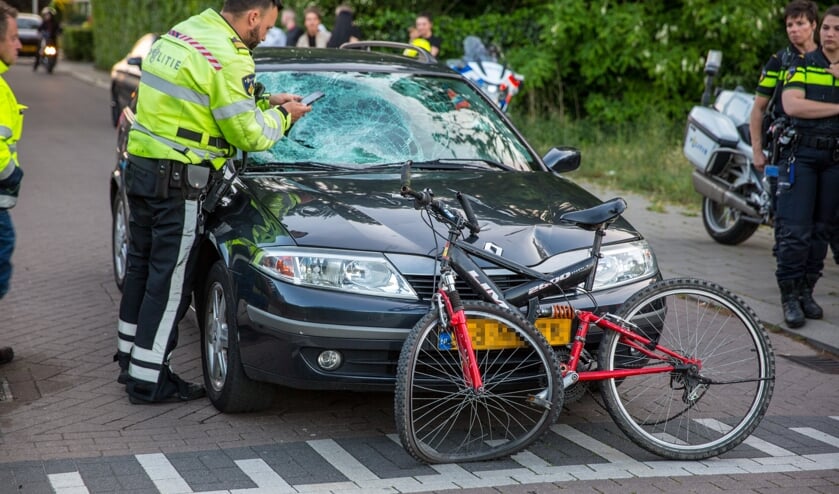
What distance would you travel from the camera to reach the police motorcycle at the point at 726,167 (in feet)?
30.9

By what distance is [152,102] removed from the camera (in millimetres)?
5121

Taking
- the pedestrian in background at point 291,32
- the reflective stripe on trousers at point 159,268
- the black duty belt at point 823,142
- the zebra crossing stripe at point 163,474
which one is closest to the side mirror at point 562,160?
the black duty belt at point 823,142

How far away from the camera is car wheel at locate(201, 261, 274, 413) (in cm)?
496

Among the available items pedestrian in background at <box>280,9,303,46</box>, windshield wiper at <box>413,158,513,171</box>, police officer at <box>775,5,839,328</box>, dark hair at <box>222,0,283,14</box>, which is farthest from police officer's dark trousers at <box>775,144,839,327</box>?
pedestrian in background at <box>280,9,303,46</box>

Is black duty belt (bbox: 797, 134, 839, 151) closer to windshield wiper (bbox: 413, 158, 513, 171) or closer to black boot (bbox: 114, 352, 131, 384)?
windshield wiper (bbox: 413, 158, 513, 171)

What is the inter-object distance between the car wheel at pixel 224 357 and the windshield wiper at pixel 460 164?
4.18ft

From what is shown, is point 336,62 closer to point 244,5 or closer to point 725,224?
point 244,5

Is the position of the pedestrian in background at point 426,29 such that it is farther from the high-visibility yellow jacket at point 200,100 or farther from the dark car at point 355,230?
the high-visibility yellow jacket at point 200,100

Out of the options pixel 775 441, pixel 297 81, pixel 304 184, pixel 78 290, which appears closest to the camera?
pixel 775 441

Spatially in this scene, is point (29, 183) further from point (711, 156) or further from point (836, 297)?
point (836, 297)

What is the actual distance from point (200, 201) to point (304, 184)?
490 mm

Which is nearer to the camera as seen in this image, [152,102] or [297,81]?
[152,102]

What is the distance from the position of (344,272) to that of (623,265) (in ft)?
4.05

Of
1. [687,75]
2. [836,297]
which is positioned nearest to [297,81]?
[836,297]
